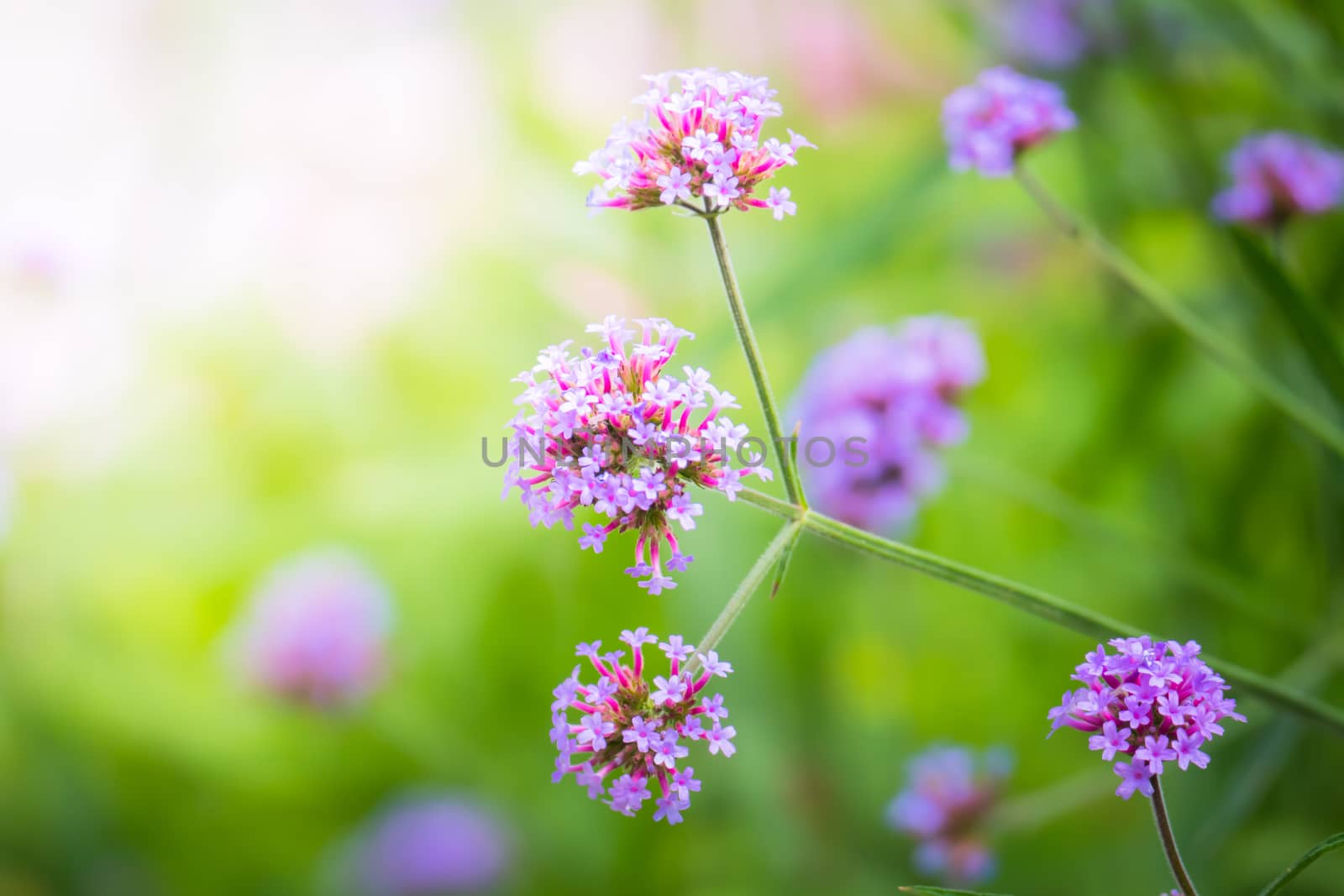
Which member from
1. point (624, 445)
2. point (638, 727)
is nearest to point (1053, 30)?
point (624, 445)

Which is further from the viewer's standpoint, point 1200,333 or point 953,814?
point 953,814

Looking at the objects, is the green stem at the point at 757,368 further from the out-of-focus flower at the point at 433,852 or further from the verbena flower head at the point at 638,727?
the out-of-focus flower at the point at 433,852

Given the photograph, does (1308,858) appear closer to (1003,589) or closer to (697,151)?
(1003,589)

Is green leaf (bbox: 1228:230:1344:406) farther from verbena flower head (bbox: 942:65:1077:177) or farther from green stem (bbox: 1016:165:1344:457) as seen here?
verbena flower head (bbox: 942:65:1077:177)

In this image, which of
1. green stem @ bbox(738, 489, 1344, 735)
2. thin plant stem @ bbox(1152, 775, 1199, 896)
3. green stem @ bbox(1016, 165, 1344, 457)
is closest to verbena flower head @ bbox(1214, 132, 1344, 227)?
green stem @ bbox(1016, 165, 1344, 457)

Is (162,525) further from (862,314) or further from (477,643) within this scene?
(862,314)

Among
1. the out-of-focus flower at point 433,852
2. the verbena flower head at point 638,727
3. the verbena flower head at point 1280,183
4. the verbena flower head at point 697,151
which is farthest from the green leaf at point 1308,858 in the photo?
the out-of-focus flower at point 433,852
